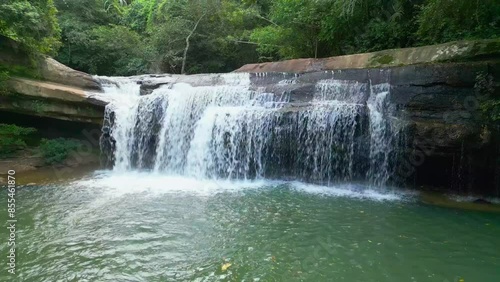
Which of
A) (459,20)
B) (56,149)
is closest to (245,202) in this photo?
(56,149)

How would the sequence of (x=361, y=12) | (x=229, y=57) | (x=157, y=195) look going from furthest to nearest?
(x=229, y=57) < (x=361, y=12) < (x=157, y=195)

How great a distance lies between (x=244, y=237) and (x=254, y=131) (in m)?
4.11

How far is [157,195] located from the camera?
6723mm

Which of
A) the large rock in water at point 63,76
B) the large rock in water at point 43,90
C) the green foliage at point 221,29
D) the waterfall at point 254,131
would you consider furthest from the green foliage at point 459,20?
the large rock in water at point 63,76

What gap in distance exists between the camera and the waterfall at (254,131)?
7859 mm

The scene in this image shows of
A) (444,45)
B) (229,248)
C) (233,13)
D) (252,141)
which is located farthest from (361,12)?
(229,248)

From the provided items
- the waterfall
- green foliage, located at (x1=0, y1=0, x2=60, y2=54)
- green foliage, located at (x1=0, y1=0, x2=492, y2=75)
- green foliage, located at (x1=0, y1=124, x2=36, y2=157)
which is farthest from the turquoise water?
green foliage, located at (x1=0, y1=0, x2=492, y2=75)

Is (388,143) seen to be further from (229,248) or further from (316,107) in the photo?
(229,248)

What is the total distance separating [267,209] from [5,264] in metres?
3.59

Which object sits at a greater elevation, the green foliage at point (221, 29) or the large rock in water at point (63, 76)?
the green foliage at point (221, 29)

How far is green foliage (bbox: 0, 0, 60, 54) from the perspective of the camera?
25.8 ft

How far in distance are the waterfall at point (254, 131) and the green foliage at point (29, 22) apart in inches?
87.2

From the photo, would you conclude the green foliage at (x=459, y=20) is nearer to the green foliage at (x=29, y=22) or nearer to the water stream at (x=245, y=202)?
the water stream at (x=245, y=202)

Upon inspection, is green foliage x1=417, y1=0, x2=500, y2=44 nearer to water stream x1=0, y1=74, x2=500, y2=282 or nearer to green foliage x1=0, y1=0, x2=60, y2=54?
water stream x1=0, y1=74, x2=500, y2=282
